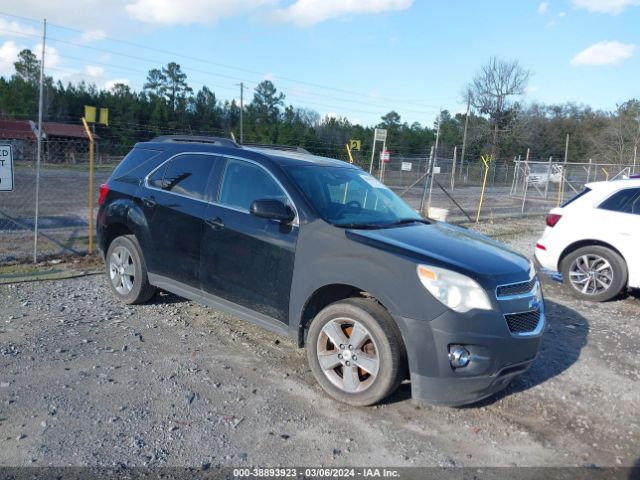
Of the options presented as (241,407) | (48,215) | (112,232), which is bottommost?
(241,407)

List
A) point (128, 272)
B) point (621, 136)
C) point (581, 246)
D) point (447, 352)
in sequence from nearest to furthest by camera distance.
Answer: point (447, 352) → point (128, 272) → point (581, 246) → point (621, 136)

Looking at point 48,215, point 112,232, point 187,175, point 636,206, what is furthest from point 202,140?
point 48,215

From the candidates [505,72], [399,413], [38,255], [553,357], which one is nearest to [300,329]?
[399,413]

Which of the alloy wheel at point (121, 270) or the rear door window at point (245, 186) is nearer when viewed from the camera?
the rear door window at point (245, 186)

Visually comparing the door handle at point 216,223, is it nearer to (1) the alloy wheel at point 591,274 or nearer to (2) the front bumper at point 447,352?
(2) the front bumper at point 447,352

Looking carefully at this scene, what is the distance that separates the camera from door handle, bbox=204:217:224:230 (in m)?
4.81

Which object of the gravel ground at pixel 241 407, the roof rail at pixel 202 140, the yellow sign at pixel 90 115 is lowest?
the gravel ground at pixel 241 407

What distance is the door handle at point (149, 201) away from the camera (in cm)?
549

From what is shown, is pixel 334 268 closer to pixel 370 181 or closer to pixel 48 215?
pixel 370 181

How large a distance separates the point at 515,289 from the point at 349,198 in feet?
5.42

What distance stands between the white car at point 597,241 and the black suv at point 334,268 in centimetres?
312

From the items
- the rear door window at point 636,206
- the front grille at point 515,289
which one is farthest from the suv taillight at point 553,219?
the front grille at point 515,289

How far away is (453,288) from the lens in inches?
A: 146

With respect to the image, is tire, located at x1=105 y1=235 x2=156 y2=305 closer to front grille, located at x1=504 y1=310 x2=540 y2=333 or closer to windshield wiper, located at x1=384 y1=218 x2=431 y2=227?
windshield wiper, located at x1=384 y1=218 x2=431 y2=227
